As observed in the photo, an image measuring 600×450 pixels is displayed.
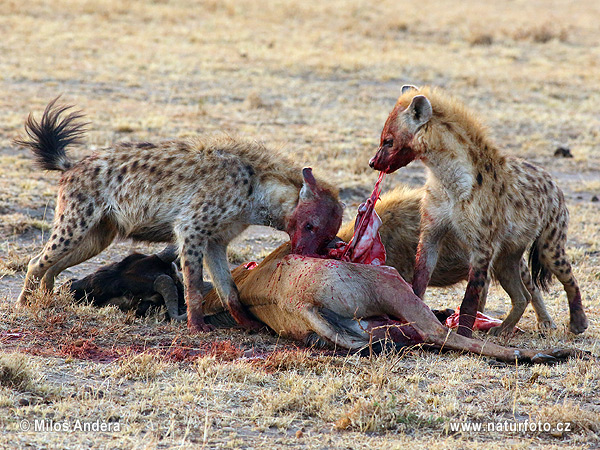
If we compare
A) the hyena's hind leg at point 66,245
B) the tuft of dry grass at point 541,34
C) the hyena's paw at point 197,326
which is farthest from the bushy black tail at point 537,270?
the tuft of dry grass at point 541,34

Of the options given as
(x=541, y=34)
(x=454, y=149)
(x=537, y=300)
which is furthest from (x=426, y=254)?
(x=541, y=34)

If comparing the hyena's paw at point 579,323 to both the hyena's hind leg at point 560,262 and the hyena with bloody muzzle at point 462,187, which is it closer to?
the hyena's hind leg at point 560,262

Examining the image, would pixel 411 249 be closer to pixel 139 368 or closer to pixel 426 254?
pixel 426 254

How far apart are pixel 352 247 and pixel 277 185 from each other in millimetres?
724

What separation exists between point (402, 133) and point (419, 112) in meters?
0.16

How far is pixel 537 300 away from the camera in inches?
230

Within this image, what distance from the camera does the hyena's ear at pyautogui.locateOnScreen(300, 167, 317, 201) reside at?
537 cm

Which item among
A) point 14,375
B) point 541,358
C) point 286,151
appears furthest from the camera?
point 286,151

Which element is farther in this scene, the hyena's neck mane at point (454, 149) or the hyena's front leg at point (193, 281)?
the hyena's front leg at point (193, 281)

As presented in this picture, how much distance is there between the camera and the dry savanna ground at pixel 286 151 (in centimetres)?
380
